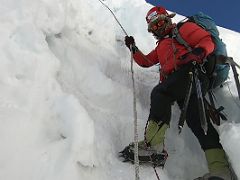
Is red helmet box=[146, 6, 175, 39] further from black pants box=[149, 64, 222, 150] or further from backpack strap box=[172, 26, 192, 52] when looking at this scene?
black pants box=[149, 64, 222, 150]

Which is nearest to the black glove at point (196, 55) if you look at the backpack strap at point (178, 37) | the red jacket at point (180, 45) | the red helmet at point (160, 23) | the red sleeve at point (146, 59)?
the red jacket at point (180, 45)

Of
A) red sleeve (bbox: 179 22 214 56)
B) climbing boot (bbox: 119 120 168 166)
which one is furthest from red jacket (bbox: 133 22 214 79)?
climbing boot (bbox: 119 120 168 166)

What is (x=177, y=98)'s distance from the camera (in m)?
4.90

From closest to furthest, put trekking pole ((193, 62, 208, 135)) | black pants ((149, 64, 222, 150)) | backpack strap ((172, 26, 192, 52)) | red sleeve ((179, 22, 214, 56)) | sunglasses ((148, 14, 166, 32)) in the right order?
trekking pole ((193, 62, 208, 135))
black pants ((149, 64, 222, 150))
red sleeve ((179, 22, 214, 56))
backpack strap ((172, 26, 192, 52))
sunglasses ((148, 14, 166, 32))

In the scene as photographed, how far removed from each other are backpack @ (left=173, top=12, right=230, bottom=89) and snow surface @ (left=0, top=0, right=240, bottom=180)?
37 cm

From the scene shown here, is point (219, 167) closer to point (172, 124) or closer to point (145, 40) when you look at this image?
point (172, 124)

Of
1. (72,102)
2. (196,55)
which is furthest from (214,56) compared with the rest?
(72,102)

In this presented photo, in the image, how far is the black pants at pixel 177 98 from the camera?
460 cm

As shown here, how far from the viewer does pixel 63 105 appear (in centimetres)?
430

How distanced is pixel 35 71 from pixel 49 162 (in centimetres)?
109

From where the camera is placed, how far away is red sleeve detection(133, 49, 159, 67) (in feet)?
19.2

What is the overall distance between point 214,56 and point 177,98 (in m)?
0.66

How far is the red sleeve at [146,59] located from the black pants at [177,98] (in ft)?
3.31

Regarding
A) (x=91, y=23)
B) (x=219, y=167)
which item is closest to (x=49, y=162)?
(x=219, y=167)
